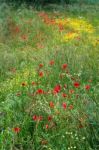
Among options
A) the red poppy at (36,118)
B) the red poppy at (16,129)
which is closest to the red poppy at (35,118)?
the red poppy at (36,118)

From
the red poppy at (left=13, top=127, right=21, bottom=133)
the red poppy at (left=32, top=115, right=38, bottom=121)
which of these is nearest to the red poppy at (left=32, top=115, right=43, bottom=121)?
the red poppy at (left=32, top=115, right=38, bottom=121)

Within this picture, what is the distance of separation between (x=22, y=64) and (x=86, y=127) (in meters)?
4.03

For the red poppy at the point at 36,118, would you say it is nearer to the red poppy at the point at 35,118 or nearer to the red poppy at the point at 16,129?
Answer: the red poppy at the point at 35,118

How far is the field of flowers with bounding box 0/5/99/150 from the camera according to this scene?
496cm

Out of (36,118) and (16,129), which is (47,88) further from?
(16,129)

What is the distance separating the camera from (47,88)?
672 centimetres

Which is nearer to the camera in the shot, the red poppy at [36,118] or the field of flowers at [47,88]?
the field of flowers at [47,88]

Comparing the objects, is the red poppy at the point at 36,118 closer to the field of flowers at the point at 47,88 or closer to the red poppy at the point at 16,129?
the field of flowers at the point at 47,88

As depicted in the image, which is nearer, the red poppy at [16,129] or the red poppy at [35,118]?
the red poppy at [16,129]

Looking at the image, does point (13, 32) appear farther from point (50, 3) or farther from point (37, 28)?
point (50, 3)

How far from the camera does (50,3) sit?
19.8 meters

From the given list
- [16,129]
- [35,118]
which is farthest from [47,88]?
[16,129]

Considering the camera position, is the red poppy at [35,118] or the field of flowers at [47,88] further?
the red poppy at [35,118]

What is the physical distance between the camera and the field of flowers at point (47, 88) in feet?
16.3
